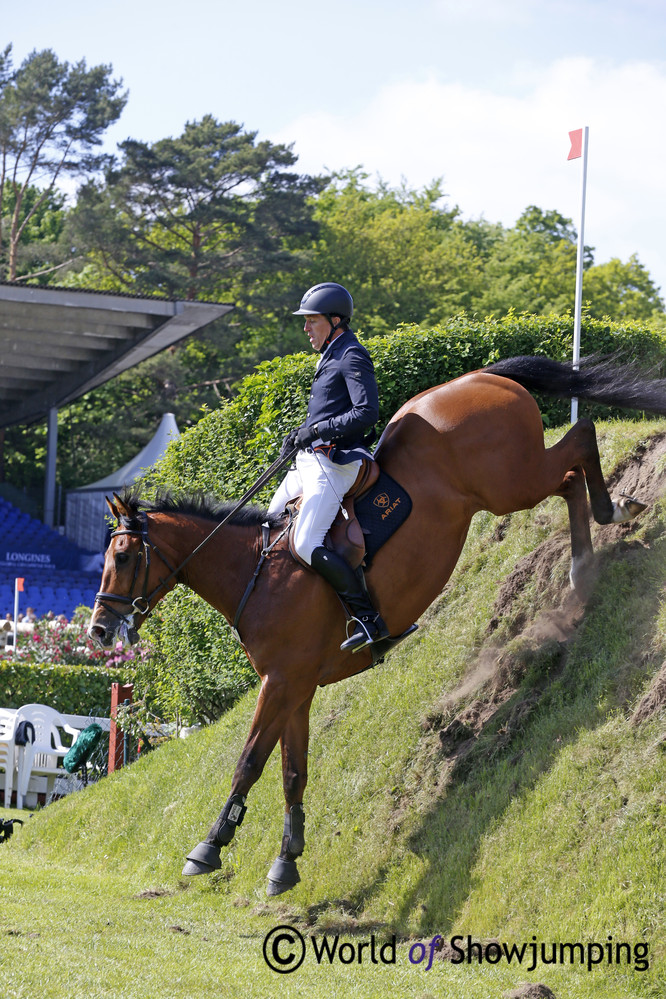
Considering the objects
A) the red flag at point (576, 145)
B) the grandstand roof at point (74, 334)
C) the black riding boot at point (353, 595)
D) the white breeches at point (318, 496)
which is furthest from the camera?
the grandstand roof at point (74, 334)

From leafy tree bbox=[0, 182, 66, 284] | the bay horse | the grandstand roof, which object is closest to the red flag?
the bay horse

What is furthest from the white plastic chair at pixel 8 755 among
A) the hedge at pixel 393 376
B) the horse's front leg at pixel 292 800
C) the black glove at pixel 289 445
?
the black glove at pixel 289 445

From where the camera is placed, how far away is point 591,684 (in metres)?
6.59

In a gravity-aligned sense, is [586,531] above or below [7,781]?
above

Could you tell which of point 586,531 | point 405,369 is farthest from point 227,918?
point 405,369

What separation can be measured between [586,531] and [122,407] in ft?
136

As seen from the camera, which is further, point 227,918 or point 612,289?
point 612,289

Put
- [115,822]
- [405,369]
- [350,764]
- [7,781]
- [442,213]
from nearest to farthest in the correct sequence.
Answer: [350,764] < [115,822] < [405,369] < [7,781] < [442,213]

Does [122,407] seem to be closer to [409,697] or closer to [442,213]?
[442,213]

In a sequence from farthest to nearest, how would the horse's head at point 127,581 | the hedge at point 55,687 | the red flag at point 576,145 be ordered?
the hedge at point 55,687
the red flag at point 576,145
the horse's head at point 127,581

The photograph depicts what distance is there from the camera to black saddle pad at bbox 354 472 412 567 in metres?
6.88

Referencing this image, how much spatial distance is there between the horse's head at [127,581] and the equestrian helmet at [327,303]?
70.3 inches

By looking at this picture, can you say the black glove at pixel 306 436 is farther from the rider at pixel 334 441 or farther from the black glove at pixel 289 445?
the black glove at pixel 289 445

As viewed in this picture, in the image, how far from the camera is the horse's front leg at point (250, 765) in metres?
6.33
